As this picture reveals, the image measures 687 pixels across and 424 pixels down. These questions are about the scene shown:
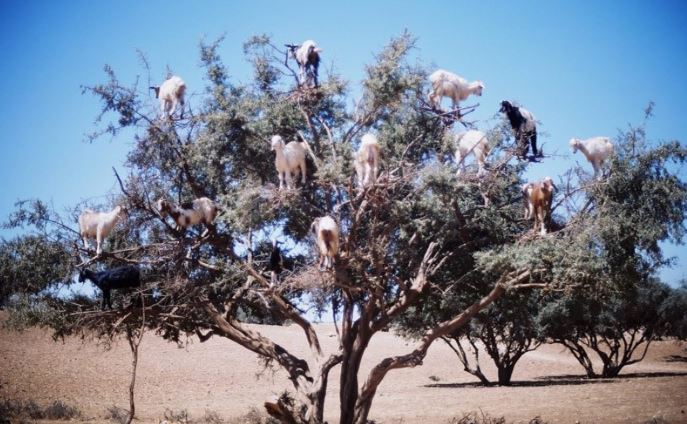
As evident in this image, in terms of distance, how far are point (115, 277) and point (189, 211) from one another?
7.63ft

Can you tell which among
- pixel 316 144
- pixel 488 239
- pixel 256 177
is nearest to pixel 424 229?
pixel 488 239

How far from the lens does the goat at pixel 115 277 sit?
34.0ft

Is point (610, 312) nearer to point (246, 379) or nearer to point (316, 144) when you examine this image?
point (246, 379)

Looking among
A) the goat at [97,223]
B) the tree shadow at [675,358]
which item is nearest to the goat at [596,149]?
the goat at [97,223]

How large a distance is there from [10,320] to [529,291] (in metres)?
11.6

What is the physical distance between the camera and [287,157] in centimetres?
930

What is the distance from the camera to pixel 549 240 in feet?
29.9

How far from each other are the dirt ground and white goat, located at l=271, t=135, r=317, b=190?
13.6 feet

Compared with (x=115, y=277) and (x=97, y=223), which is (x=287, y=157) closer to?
(x=97, y=223)

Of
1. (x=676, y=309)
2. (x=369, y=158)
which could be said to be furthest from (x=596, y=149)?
(x=676, y=309)

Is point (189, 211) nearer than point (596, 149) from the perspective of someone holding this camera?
Yes

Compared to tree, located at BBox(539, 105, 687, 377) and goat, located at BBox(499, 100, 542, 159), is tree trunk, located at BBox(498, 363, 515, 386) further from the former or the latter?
goat, located at BBox(499, 100, 542, 159)

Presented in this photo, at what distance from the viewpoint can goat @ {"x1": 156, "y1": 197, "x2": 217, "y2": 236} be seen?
9305mm

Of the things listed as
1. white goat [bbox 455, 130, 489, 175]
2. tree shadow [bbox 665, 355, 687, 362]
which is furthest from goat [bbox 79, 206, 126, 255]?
tree shadow [bbox 665, 355, 687, 362]
